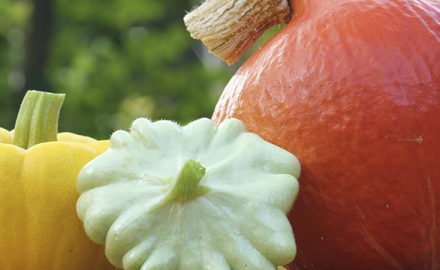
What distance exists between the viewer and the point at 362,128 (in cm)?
89

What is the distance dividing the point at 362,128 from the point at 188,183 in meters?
0.39

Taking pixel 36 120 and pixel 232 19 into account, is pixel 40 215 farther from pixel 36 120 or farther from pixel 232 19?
pixel 232 19

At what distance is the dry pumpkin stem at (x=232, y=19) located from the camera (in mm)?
1133

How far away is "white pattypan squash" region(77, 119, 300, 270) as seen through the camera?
0.73 metres

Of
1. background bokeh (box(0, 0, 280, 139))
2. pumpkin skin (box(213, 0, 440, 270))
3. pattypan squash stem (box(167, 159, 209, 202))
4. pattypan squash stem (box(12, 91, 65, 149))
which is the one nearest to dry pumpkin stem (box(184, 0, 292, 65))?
pumpkin skin (box(213, 0, 440, 270))

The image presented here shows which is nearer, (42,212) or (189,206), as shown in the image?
(189,206)

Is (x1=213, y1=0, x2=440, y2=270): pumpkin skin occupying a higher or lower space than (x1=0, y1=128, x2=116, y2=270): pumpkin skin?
lower

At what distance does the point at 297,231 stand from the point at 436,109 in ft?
1.27

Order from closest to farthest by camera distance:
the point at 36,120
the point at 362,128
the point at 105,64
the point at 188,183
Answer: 1. the point at 188,183
2. the point at 362,128
3. the point at 36,120
4. the point at 105,64

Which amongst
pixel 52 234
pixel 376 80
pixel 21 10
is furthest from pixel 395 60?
pixel 21 10

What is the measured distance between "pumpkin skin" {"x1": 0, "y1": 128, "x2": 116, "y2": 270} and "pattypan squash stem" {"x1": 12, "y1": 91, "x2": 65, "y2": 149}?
0.15 meters

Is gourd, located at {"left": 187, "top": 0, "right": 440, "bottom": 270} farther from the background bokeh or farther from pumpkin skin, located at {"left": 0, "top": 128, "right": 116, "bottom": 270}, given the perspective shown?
the background bokeh

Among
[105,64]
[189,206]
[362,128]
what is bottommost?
[105,64]

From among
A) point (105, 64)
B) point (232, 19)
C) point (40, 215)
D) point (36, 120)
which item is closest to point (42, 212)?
point (40, 215)
